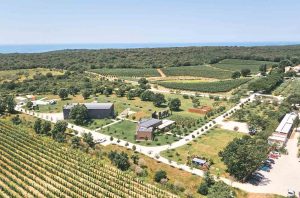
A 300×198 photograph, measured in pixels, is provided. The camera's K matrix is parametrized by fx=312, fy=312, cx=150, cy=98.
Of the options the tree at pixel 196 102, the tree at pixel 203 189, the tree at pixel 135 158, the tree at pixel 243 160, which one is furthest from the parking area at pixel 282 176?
the tree at pixel 196 102

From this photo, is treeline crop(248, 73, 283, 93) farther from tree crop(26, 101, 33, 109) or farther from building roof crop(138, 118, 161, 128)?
tree crop(26, 101, 33, 109)

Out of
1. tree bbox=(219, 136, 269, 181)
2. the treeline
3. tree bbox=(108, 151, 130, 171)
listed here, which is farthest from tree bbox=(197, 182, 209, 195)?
the treeline

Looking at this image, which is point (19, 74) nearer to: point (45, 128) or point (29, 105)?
point (29, 105)

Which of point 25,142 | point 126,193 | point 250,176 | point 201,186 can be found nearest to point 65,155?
point 25,142

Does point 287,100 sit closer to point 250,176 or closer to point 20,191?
point 250,176

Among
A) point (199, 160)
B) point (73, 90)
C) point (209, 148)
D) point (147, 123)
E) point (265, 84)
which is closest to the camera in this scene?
point (199, 160)

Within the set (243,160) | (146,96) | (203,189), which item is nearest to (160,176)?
(203,189)

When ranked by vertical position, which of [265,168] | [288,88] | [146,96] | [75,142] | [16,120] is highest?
[146,96]
